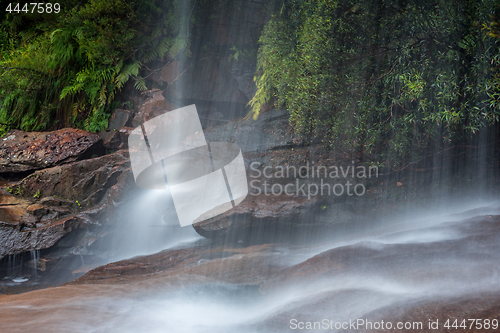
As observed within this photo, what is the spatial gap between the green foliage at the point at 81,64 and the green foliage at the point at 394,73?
6.14 meters

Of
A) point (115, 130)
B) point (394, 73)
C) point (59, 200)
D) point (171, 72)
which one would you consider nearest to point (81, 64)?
point (115, 130)

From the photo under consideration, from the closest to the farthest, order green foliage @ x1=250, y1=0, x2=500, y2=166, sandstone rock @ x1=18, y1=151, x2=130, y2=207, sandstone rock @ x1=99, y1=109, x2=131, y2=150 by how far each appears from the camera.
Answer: green foliage @ x1=250, y1=0, x2=500, y2=166
sandstone rock @ x1=18, y1=151, x2=130, y2=207
sandstone rock @ x1=99, y1=109, x2=131, y2=150

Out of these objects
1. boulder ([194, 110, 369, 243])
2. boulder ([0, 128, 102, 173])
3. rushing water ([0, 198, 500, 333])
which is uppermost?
boulder ([0, 128, 102, 173])

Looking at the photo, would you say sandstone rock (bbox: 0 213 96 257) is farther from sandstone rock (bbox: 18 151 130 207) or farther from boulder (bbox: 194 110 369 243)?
boulder (bbox: 194 110 369 243)

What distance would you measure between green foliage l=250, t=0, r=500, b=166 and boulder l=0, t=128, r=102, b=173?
247 inches

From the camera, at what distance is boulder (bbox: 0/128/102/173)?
27.2 ft

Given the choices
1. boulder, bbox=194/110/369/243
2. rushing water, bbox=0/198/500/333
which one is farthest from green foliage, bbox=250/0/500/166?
rushing water, bbox=0/198/500/333

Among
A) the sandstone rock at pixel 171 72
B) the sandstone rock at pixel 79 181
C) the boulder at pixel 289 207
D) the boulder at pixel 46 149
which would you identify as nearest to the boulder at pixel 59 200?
the sandstone rock at pixel 79 181

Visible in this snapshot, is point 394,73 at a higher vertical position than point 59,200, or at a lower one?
higher

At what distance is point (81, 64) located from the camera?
10.6 meters

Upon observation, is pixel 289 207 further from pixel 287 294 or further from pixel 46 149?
pixel 46 149

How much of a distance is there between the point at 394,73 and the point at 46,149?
892cm

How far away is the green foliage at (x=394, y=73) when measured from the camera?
140 inches

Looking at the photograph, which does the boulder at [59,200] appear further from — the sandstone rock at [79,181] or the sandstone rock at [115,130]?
the sandstone rock at [115,130]
